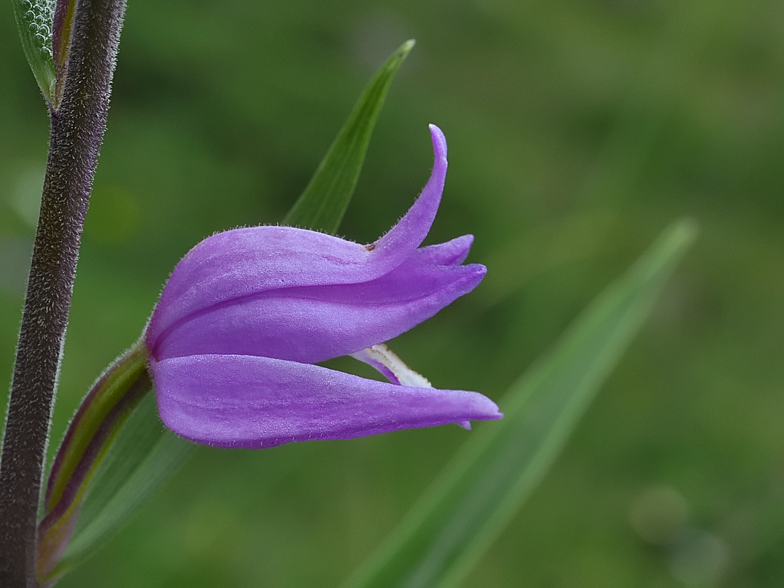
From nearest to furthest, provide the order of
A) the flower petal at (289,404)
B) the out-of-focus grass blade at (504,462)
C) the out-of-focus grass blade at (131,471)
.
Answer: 1. the flower petal at (289,404)
2. the out-of-focus grass blade at (131,471)
3. the out-of-focus grass blade at (504,462)

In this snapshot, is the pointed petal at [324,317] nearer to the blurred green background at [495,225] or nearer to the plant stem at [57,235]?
the plant stem at [57,235]

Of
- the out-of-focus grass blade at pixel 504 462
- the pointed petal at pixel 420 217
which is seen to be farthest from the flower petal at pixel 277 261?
the out-of-focus grass blade at pixel 504 462

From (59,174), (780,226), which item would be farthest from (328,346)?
(780,226)

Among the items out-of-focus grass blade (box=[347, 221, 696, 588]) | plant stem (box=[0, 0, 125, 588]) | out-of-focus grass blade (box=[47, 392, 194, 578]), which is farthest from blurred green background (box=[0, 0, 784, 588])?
plant stem (box=[0, 0, 125, 588])

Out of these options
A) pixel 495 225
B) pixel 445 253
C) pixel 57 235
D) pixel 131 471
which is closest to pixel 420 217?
pixel 445 253

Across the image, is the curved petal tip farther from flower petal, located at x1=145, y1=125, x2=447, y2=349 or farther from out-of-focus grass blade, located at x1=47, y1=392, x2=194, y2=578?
out-of-focus grass blade, located at x1=47, y1=392, x2=194, y2=578

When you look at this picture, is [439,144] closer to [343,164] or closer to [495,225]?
[343,164]
